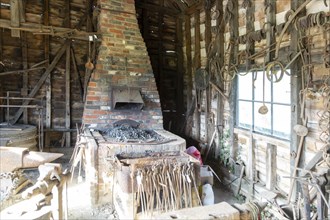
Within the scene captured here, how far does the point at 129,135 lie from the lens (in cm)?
394

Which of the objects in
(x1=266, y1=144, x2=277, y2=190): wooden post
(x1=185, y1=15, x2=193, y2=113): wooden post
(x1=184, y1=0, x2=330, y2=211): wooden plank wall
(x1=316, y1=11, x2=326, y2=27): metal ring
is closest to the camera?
(x1=316, y1=11, x2=326, y2=27): metal ring

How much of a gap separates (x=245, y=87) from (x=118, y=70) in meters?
2.22

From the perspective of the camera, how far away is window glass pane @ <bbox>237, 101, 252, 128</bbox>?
13.1 feet

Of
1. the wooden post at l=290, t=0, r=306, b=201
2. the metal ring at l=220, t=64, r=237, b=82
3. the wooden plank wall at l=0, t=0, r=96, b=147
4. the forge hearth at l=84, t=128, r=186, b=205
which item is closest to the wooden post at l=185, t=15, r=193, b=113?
the metal ring at l=220, t=64, r=237, b=82

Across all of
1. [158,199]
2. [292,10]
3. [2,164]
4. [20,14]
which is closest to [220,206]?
[2,164]

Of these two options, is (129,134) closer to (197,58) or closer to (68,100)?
(68,100)

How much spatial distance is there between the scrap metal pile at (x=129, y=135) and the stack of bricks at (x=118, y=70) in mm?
254

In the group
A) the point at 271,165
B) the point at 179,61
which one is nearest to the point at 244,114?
the point at 271,165

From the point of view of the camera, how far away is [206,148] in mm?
5066

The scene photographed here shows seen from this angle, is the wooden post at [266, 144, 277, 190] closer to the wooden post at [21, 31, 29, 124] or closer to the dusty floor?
the dusty floor

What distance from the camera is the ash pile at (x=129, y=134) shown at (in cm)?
376

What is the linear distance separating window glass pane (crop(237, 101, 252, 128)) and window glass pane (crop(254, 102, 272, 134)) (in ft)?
0.43

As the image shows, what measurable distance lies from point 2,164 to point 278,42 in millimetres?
3056

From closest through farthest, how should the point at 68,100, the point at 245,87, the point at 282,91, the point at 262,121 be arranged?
the point at 282,91, the point at 262,121, the point at 245,87, the point at 68,100
